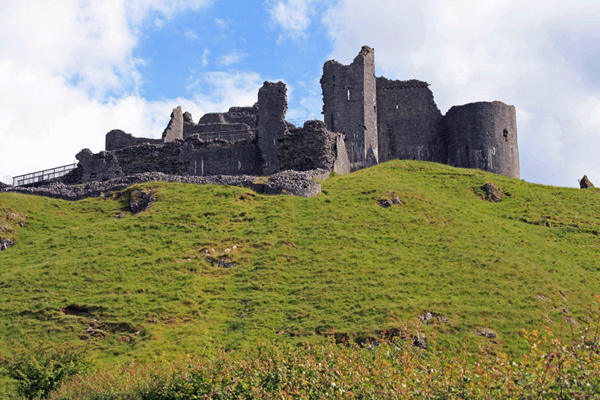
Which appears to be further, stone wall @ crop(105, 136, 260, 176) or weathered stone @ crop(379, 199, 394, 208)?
stone wall @ crop(105, 136, 260, 176)

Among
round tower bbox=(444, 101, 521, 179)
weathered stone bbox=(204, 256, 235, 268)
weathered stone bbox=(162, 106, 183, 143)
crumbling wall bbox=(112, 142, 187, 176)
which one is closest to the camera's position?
weathered stone bbox=(204, 256, 235, 268)

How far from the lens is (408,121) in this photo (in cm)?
5391

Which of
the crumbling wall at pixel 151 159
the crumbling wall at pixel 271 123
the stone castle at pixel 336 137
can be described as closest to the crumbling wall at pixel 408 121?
the stone castle at pixel 336 137

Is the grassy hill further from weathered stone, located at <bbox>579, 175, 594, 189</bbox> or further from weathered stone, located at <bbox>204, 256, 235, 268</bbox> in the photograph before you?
weathered stone, located at <bbox>579, 175, 594, 189</bbox>

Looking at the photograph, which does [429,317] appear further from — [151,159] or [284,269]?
[151,159]

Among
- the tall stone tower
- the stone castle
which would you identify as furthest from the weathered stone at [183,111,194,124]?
the tall stone tower

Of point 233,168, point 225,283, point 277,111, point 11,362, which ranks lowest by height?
point 11,362

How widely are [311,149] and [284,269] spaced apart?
17.5 meters

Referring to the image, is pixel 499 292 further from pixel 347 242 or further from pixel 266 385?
pixel 266 385

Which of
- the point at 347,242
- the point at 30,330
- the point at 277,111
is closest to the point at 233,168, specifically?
the point at 277,111

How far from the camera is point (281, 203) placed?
32.2 m

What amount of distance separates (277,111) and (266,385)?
31.3 m

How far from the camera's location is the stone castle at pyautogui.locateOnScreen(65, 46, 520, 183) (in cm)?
4278

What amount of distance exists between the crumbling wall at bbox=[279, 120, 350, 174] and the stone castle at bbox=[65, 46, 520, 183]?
7 cm
